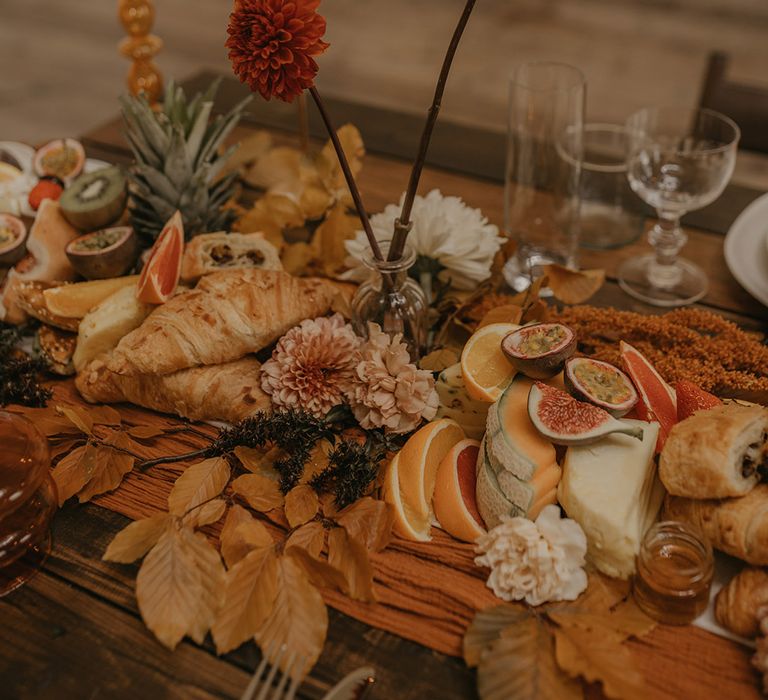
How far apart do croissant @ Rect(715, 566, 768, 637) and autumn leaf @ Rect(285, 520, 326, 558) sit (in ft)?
1.76

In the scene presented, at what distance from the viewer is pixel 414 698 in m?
0.97

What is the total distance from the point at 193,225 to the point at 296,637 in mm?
984

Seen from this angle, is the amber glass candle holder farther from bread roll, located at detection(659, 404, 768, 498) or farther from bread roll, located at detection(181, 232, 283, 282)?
bread roll, located at detection(659, 404, 768, 498)

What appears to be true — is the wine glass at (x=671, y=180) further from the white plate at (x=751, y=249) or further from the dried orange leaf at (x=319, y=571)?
the dried orange leaf at (x=319, y=571)

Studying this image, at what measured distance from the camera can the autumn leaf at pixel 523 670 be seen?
3.07 feet

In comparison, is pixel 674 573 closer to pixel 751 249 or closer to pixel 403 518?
pixel 403 518

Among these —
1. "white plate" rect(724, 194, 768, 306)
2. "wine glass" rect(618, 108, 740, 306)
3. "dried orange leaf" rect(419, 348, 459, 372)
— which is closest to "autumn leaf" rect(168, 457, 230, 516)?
"dried orange leaf" rect(419, 348, 459, 372)

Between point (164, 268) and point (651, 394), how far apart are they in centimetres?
87

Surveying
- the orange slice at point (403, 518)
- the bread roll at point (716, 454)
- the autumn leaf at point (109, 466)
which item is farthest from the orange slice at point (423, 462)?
the autumn leaf at point (109, 466)

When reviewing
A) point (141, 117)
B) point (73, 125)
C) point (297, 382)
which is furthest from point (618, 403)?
point (73, 125)

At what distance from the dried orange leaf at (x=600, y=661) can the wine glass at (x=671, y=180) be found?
848 millimetres

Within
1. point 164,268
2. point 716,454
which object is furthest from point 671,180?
point 164,268

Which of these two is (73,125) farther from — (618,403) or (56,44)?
(618,403)

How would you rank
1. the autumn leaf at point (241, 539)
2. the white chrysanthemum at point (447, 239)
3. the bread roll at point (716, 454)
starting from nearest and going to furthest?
the bread roll at point (716, 454), the autumn leaf at point (241, 539), the white chrysanthemum at point (447, 239)
